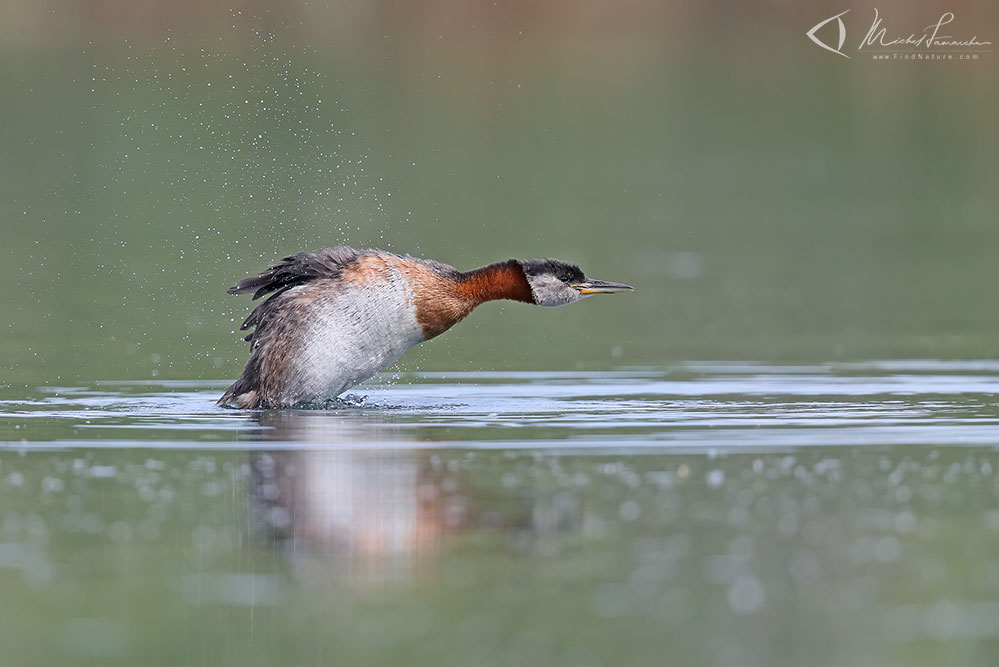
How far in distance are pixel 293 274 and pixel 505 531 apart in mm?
5093

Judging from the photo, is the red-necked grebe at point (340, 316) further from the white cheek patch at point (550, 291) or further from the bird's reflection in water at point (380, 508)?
the bird's reflection in water at point (380, 508)

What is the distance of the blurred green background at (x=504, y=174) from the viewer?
56.2 feet

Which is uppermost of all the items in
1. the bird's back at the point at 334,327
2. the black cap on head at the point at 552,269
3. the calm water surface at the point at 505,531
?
the black cap on head at the point at 552,269

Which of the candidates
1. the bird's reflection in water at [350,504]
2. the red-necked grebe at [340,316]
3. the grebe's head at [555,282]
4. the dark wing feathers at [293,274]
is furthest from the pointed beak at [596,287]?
the bird's reflection in water at [350,504]

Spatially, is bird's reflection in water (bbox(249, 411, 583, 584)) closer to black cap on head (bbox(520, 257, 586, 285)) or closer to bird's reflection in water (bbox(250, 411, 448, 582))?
bird's reflection in water (bbox(250, 411, 448, 582))

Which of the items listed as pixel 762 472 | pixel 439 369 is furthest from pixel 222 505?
pixel 439 369

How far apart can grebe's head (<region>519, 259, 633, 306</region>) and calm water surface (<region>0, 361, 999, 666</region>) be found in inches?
41.3

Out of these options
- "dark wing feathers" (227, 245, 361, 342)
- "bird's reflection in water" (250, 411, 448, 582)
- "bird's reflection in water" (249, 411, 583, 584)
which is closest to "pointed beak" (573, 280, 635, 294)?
"dark wing feathers" (227, 245, 361, 342)

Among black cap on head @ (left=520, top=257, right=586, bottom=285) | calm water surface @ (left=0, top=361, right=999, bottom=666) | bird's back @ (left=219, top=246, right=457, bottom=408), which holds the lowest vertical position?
calm water surface @ (left=0, top=361, right=999, bottom=666)

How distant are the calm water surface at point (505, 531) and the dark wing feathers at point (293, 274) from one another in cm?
92

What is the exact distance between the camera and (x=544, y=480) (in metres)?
9.94

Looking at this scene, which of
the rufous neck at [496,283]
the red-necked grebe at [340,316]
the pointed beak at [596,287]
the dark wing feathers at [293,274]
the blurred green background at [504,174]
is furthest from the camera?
the blurred green background at [504,174]

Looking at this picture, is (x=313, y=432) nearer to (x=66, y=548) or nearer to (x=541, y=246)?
(x=66, y=548)

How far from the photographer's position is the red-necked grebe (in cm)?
1311
